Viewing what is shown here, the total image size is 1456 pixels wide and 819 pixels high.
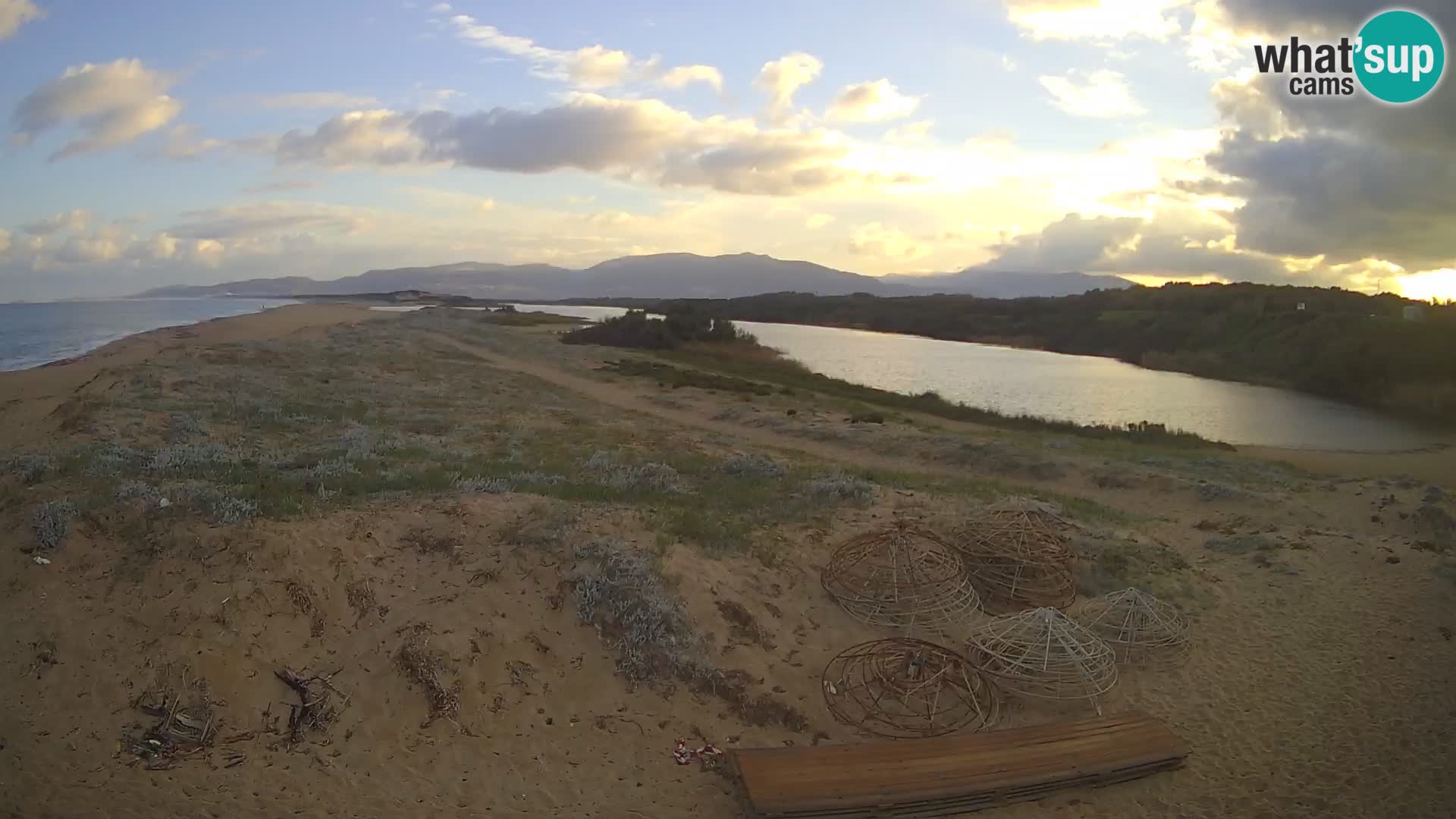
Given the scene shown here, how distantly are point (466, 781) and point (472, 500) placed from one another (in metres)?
4.21

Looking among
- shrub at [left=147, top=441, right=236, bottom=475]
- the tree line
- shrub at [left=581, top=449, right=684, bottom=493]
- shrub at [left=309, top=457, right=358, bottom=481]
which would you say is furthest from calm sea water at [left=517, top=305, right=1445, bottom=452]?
shrub at [left=147, top=441, right=236, bottom=475]

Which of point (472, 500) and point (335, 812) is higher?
point (472, 500)

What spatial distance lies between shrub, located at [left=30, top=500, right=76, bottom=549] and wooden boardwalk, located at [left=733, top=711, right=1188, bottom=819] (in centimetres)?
673

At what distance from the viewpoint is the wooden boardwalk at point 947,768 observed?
5.71 meters

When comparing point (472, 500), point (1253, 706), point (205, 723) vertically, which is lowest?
point (1253, 706)

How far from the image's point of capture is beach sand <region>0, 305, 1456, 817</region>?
19.5ft

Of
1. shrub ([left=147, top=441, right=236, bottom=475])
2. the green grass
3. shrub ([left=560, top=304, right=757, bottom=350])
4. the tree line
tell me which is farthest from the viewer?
shrub ([left=560, top=304, right=757, bottom=350])

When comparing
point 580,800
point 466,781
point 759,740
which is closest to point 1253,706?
point 759,740

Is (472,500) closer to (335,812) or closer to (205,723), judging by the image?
(205,723)

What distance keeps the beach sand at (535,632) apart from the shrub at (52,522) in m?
0.09

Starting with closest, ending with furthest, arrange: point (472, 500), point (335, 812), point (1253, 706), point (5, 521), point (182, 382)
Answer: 1. point (335, 812)
2. point (1253, 706)
3. point (5, 521)
4. point (472, 500)
5. point (182, 382)

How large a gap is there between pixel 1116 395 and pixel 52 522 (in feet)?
130

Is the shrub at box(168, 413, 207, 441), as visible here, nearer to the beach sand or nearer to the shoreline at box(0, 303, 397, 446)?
the beach sand

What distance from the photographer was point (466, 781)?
589cm
